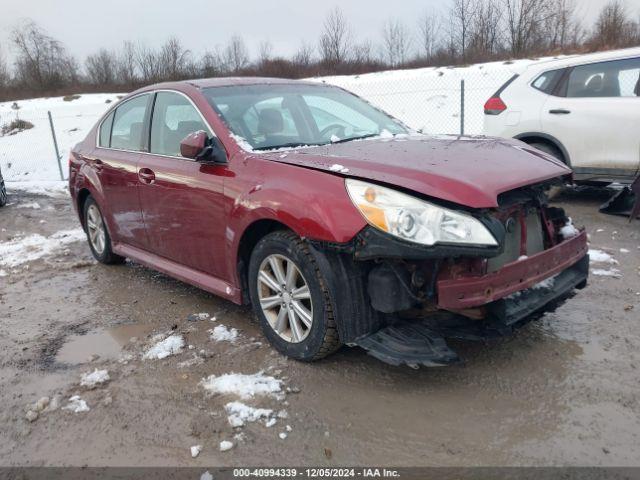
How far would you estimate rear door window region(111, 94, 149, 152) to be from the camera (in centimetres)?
456

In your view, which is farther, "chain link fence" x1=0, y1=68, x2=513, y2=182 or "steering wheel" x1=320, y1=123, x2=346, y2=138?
"chain link fence" x1=0, y1=68, x2=513, y2=182

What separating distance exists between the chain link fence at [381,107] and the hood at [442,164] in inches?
371

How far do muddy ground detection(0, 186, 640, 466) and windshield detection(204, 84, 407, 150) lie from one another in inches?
53.3

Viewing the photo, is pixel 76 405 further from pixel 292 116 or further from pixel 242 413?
pixel 292 116

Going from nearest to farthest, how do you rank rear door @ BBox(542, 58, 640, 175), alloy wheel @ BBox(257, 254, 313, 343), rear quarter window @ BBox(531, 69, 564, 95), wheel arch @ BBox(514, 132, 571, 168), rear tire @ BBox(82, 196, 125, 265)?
alloy wheel @ BBox(257, 254, 313, 343) < rear tire @ BBox(82, 196, 125, 265) < rear door @ BBox(542, 58, 640, 175) < wheel arch @ BBox(514, 132, 571, 168) < rear quarter window @ BBox(531, 69, 564, 95)

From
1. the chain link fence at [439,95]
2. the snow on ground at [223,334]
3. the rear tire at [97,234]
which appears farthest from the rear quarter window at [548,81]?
the chain link fence at [439,95]

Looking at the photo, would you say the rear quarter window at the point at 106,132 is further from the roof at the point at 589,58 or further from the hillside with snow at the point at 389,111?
the hillside with snow at the point at 389,111

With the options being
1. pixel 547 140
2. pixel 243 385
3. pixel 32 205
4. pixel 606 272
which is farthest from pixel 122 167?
pixel 32 205

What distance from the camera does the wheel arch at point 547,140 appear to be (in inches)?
268

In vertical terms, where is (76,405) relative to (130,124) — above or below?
below

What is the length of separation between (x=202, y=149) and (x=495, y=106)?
16.5 ft

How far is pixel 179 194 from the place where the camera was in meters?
3.89

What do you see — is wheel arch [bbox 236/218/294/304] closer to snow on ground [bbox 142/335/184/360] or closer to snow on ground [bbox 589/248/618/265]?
snow on ground [bbox 142/335/184/360]

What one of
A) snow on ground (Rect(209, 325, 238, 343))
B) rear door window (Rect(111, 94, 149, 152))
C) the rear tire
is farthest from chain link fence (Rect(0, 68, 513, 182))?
snow on ground (Rect(209, 325, 238, 343))
